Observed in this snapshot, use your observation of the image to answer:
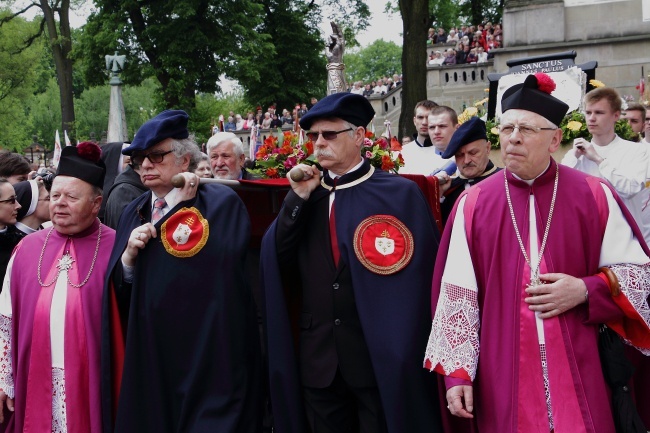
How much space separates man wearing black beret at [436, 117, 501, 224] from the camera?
6.05m

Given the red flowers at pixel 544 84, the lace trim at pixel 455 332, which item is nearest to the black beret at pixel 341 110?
the red flowers at pixel 544 84

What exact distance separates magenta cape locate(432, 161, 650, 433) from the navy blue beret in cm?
179

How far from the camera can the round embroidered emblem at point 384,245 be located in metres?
4.61

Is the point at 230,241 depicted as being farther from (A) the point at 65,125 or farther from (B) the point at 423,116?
(A) the point at 65,125

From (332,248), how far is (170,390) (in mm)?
1263

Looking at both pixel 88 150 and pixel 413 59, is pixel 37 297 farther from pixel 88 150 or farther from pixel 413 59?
pixel 413 59

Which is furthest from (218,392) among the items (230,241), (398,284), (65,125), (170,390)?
(65,125)

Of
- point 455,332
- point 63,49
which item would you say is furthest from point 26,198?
point 63,49

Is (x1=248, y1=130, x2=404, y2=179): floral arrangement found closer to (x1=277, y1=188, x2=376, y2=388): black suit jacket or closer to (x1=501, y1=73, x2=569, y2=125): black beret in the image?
(x1=277, y1=188, x2=376, y2=388): black suit jacket

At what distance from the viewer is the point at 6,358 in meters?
5.31

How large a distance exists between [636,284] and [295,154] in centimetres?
270

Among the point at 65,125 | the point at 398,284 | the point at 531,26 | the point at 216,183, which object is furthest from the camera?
the point at 65,125

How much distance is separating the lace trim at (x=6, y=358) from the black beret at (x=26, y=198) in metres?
1.07

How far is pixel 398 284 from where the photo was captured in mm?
4617
